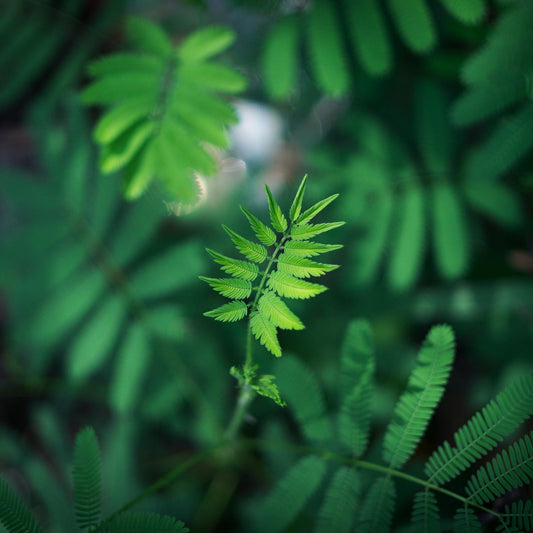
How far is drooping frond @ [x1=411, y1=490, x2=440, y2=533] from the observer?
1.29 m

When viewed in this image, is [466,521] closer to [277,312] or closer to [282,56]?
[277,312]

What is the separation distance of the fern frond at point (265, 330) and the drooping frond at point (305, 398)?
25.6 inches

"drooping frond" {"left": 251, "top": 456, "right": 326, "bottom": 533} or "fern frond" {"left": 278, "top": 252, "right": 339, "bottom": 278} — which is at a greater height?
"fern frond" {"left": 278, "top": 252, "right": 339, "bottom": 278}

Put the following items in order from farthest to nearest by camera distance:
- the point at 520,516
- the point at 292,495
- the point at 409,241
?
the point at 409,241, the point at 292,495, the point at 520,516

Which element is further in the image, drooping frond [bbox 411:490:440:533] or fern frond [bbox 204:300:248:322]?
drooping frond [bbox 411:490:440:533]

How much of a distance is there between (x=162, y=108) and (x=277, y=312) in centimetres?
108

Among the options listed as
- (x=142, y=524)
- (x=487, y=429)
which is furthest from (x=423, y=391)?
(x=142, y=524)

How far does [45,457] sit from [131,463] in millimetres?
1082

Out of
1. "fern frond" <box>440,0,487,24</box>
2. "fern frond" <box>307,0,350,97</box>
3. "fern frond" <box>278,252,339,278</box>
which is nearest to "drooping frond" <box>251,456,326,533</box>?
"fern frond" <box>278,252,339,278</box>

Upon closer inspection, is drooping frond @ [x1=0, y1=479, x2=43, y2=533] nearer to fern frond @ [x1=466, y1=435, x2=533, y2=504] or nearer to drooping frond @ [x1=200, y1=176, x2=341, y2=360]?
drooping frond @ [x1=200, y1=176, x2=341, y2=360]

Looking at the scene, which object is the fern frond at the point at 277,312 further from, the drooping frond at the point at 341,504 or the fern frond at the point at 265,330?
the drooping frond at the point at 341,504

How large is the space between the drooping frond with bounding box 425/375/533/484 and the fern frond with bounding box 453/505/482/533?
0.28 ft

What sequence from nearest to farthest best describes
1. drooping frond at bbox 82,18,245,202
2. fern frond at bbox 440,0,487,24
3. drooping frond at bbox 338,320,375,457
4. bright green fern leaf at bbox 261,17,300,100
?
drooping frond at bbox 338,320,375,457, drooping frond at bbox 82,18,245,202, fern frond at bbox 440,0,487,24, bright green fern leaf at bbox 261,17,300,100

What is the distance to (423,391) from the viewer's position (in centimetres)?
134
